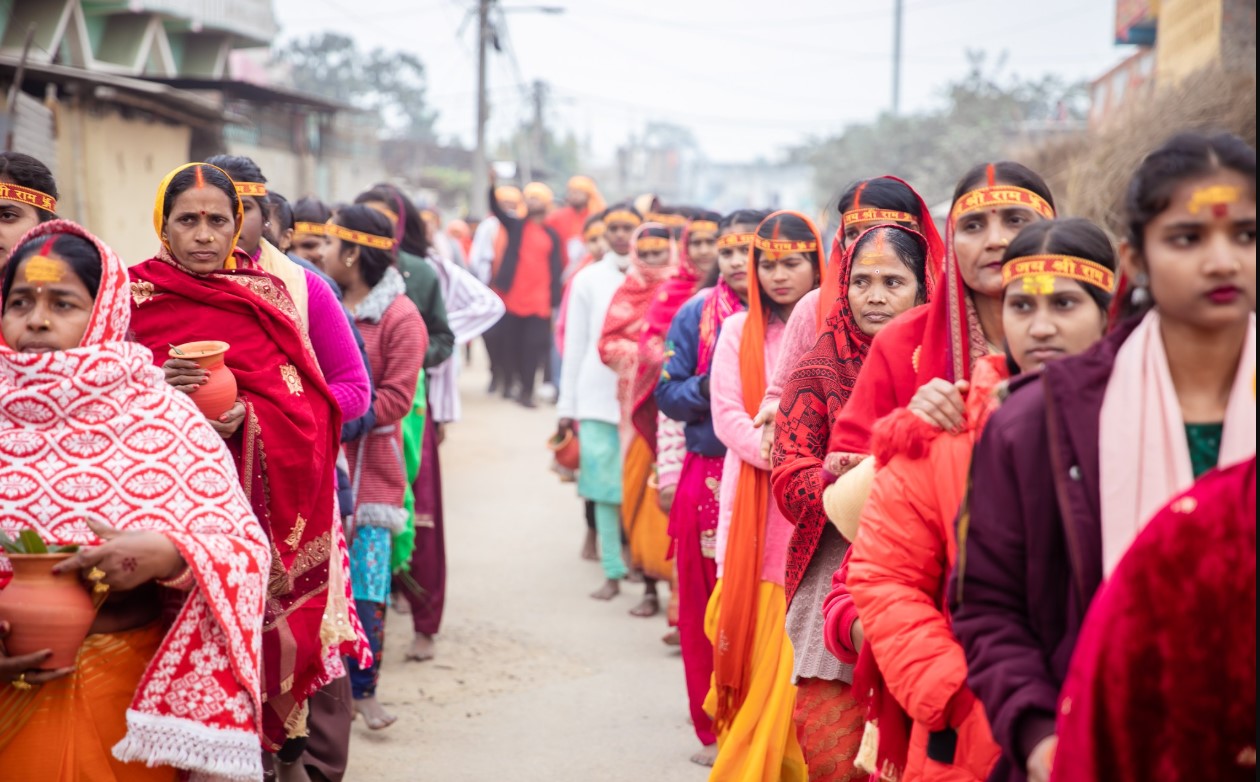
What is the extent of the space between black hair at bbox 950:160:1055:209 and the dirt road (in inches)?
123

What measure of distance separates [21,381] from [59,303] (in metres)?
0.22

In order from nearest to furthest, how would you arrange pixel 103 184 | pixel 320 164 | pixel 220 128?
pixel 103 184, pixel 220 128, pixel 320 164

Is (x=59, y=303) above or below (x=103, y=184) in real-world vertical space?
below

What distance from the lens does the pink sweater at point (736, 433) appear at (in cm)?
474

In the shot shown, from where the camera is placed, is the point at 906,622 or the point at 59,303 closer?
the point at 906,622

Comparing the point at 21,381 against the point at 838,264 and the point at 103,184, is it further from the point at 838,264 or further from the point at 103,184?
the point at 103,184

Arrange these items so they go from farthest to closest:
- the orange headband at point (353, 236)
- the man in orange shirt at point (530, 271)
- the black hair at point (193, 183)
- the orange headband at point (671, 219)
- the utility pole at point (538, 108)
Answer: the utility pole at point (538, 108)
the man in orange shirt at point (530, 271)
the orange headband at point (671, 219)
the orange headband at point (353, 236)
the black hair at point (193, 183)

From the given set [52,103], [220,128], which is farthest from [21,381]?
[220,128]

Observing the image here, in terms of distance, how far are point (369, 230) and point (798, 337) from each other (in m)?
2.44

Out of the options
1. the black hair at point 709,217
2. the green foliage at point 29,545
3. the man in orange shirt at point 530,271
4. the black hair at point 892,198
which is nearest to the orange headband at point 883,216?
the black hair at point 892,198

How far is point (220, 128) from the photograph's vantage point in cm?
1811

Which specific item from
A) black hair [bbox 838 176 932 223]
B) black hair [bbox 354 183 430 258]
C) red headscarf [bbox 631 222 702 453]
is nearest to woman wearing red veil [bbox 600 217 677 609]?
red headscarf [bbox 631 222 702 453]

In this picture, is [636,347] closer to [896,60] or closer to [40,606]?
[40,606]

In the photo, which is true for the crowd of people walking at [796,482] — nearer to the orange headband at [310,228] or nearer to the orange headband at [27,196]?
the orange headband at [27,196]
